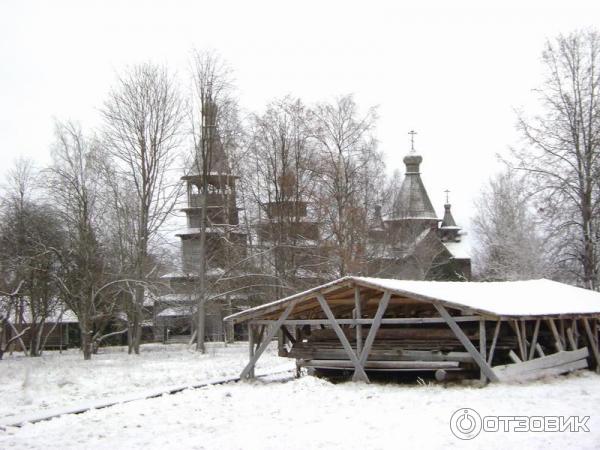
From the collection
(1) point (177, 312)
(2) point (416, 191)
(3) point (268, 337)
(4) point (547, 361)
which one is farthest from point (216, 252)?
(2) point (416, 191)

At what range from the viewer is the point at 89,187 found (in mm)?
36281

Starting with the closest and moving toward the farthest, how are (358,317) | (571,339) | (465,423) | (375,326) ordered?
(465,423) → (375,326) → (358,317) → (571,339)

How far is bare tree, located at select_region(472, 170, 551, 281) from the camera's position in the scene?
35.5 m

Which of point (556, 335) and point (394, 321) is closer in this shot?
point (394, 321)

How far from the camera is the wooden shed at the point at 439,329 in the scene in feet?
53.9

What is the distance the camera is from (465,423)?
449 inches

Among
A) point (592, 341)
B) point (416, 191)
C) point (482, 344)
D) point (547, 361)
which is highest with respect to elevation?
point (416, 191)

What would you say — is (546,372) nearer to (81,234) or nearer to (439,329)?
(439,329)

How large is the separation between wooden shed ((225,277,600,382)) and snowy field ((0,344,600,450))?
27.0 inches

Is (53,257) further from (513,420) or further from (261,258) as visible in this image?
(513,420)

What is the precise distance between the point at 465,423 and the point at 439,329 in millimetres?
6750

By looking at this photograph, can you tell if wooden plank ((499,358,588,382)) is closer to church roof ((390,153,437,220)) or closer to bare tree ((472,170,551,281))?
bare tree ((472,170,551,281))

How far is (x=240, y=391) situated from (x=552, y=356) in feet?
25.4

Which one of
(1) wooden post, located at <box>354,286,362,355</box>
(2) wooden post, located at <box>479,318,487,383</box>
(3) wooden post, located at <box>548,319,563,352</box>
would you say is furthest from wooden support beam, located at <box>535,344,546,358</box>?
(1) wooden post, located at <box>354,286,362,355</box>
